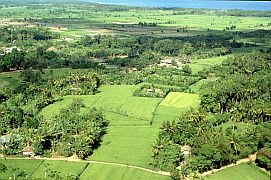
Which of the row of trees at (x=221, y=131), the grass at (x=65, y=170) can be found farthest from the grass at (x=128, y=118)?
Result: the row of trees at (x=221, y=131)

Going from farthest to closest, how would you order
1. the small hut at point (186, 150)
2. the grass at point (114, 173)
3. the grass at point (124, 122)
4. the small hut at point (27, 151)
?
the grass at point (124, 122) < the small hut at point (27, 151) < the small hut at point (186, 150) < the grass at point (114, 173)

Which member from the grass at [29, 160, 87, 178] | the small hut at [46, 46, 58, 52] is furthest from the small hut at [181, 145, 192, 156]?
the small hut at [46, 46, 58, 52]

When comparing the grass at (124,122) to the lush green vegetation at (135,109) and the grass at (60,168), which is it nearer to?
the lush green vegetation at (135,109)

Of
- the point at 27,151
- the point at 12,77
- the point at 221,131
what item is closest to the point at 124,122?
the point at 221,131

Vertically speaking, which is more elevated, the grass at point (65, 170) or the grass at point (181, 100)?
the grass at point (181, 100)

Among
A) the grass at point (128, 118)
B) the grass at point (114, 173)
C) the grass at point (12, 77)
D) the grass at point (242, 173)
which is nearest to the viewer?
the grass at point (242, 173)

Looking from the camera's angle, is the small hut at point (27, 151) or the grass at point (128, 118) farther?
the grass at point (128, 118)

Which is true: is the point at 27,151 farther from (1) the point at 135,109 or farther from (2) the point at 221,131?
(2) the point at 221,131

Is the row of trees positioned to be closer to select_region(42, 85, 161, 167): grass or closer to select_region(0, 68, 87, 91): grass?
select_region(42, 85, 161, 167): grass
